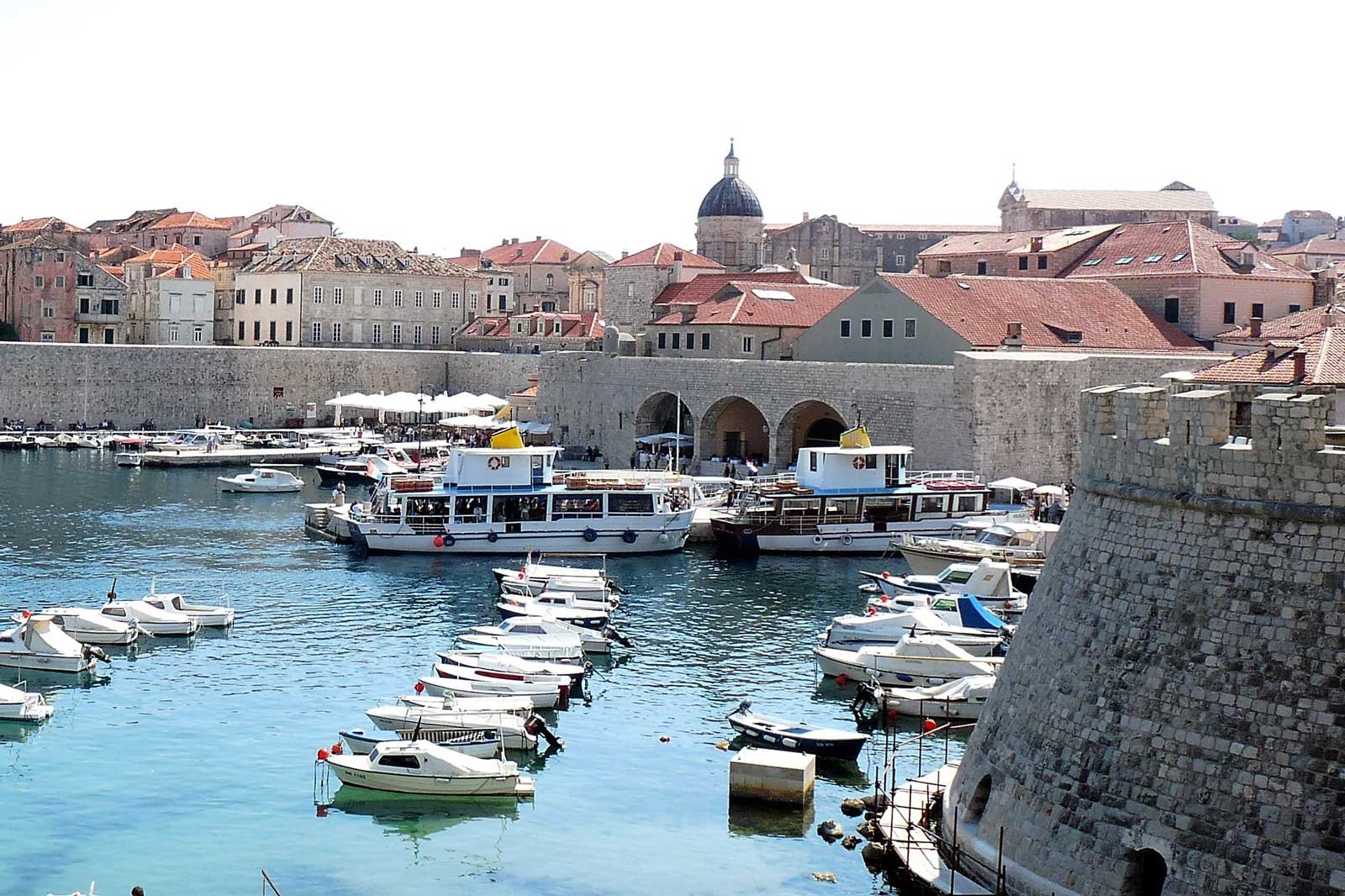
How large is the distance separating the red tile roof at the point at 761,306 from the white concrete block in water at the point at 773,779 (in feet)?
123

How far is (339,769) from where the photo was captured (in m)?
21.8

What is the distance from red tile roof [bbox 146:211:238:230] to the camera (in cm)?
10081

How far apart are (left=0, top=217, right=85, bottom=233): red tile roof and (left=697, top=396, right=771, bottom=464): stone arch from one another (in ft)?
169

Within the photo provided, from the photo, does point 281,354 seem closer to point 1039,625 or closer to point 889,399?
point 889,399

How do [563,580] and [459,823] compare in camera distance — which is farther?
[563,580]

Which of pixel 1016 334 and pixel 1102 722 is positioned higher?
pixel 1016 334

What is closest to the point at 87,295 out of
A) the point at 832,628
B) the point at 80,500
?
the point at 80,500

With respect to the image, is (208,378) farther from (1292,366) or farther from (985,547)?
(1292,366)

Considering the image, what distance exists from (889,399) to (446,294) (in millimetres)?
38275

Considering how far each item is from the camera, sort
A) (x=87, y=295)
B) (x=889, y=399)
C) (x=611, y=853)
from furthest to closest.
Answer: (x=87, y=295) < (x=889, y=399) < (x=611, y=853)

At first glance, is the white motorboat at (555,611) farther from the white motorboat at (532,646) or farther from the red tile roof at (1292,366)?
the red tile roof at (1292,366)

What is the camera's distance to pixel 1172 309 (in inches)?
2210

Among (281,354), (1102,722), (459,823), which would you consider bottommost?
A: (459,823)

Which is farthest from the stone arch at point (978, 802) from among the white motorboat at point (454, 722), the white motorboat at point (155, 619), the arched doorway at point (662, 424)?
the arched doorway at point (662, 424)
